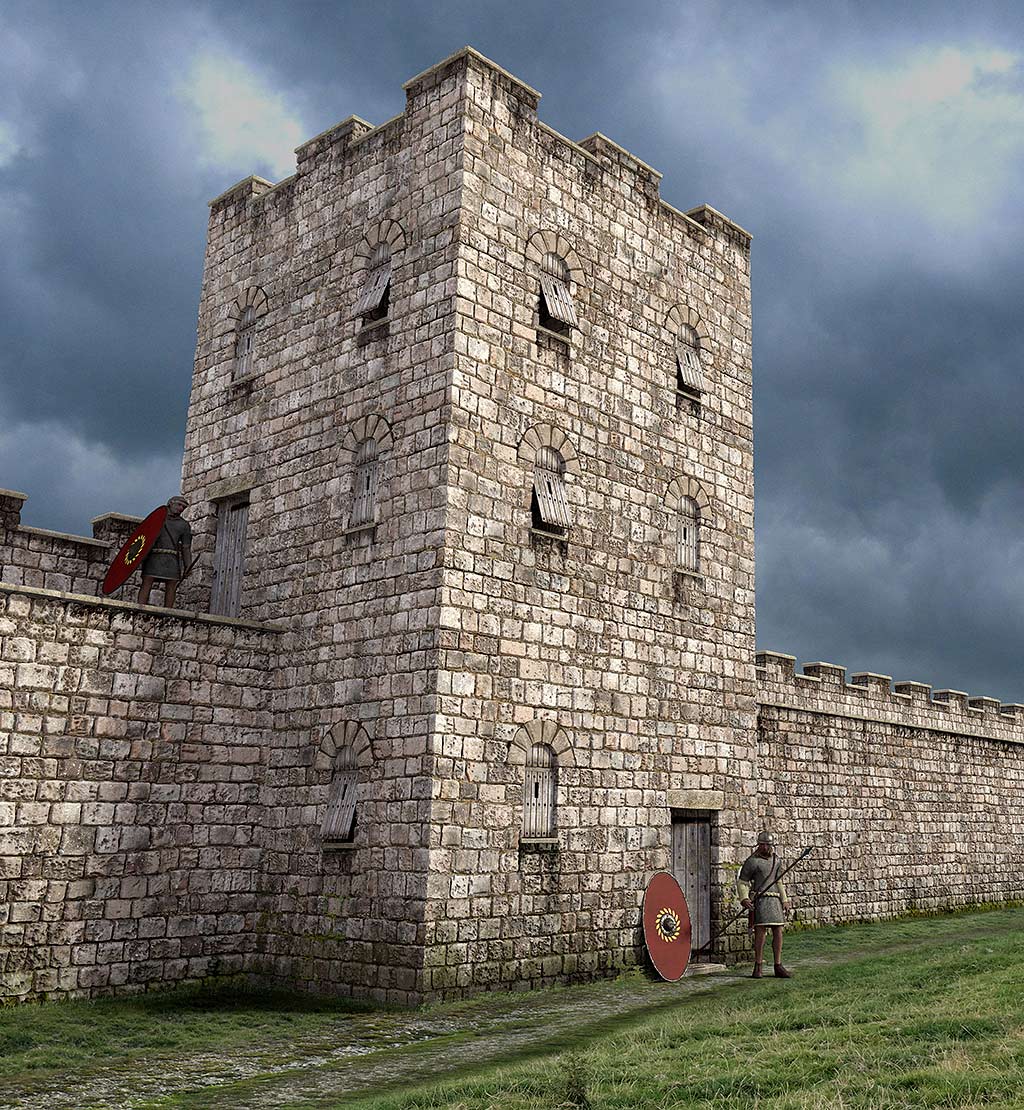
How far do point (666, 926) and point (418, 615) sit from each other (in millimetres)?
5207

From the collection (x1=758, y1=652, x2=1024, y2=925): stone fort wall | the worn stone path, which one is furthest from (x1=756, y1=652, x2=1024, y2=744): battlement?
the worn stone path

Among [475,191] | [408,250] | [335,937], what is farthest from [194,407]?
[335,937]

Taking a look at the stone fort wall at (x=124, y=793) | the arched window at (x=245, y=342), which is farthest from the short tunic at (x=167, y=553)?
the arched window at (x=245, y=342)

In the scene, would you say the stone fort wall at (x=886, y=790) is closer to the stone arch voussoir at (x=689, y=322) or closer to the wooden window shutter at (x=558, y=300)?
the stone arch voussoir at (x=689, y=322)

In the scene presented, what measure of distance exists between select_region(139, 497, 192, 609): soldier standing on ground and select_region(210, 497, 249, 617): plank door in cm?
104

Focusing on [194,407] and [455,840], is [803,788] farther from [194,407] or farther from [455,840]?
[194,407]

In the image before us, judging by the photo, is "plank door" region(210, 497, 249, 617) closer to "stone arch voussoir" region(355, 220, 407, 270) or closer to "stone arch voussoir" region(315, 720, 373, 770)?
"stone arch voussoir" region(315, 720, 373, 770)

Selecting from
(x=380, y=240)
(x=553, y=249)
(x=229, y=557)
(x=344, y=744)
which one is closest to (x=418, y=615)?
(x=344, y=744)

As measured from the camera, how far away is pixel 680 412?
15484 mm

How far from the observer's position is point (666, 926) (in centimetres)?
1367

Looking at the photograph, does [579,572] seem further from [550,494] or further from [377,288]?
[377,288]

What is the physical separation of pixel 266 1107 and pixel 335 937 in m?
4.66

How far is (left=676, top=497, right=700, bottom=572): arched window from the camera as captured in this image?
49.4 feet

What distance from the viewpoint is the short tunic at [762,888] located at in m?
13.3
